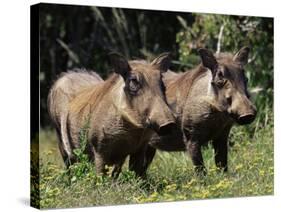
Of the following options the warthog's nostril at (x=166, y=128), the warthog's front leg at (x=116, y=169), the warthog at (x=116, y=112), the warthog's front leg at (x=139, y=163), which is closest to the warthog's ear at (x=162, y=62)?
the warthog at (x=116, y=112)

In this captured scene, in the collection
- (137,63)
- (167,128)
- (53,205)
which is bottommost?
(53,205)

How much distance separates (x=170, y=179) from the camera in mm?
8156

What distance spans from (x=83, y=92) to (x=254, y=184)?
6.59ft

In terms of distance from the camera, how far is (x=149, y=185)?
7906mm

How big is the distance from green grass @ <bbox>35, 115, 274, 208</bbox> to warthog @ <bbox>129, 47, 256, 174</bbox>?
14cm

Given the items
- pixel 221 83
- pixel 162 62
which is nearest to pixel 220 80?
pixel 221 83

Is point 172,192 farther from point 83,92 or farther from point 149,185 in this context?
point 83,92

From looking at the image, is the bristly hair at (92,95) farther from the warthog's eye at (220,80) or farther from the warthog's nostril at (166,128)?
the warthog's eye at (220,80)

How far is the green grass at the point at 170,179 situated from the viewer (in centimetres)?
751

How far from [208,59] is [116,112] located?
3.81ft

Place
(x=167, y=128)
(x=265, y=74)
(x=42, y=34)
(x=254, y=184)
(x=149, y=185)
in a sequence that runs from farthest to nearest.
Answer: (x=42, y=34), (x=265, y=74), (x=254, y=184), (x=149, y=185), (x=167, y=128)

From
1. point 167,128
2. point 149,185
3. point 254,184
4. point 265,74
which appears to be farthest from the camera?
point 265,74

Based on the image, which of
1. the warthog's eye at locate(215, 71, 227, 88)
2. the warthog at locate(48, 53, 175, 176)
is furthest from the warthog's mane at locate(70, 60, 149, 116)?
the warthog's eye at locate(215, 71, 227, 88)
